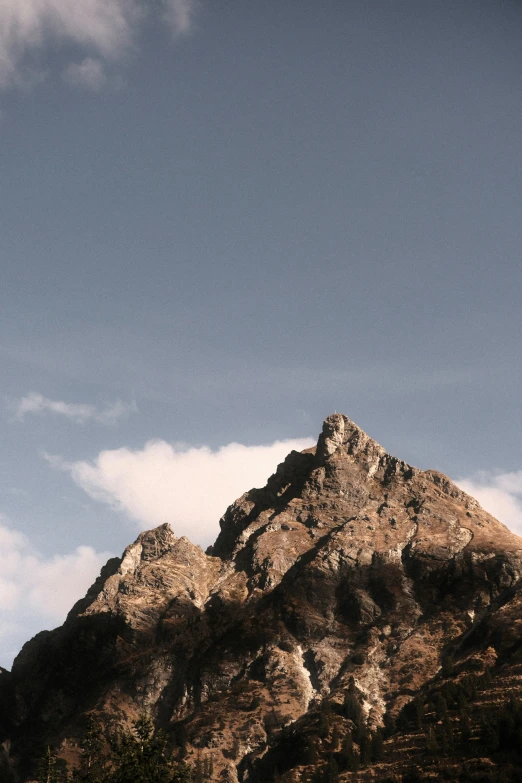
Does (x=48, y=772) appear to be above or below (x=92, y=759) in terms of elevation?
below

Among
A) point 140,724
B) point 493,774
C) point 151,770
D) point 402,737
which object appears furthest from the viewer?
point 402,737

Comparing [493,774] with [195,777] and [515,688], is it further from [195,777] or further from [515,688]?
[195,777]

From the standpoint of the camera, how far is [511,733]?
172250mm

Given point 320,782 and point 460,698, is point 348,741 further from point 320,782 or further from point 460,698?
point 460,698

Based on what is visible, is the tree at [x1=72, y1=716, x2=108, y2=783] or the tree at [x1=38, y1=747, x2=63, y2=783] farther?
the tree at [x1=38, y1=747, x2=63, y2=783]

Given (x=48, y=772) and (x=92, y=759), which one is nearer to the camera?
(x=48, y=772)

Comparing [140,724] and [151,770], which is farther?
[140,724]

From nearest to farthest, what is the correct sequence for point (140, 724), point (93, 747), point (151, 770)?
point (151, 770) → point (140, 724) → point (93, 747)

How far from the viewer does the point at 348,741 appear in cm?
19788

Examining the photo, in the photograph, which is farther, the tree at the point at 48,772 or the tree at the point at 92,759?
the tree at the point at 48,772

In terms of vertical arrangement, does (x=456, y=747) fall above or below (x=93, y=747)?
below

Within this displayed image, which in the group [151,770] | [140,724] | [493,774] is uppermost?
[140,724]

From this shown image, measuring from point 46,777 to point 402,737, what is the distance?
110 meters

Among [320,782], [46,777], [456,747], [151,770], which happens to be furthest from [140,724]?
[456,747]
